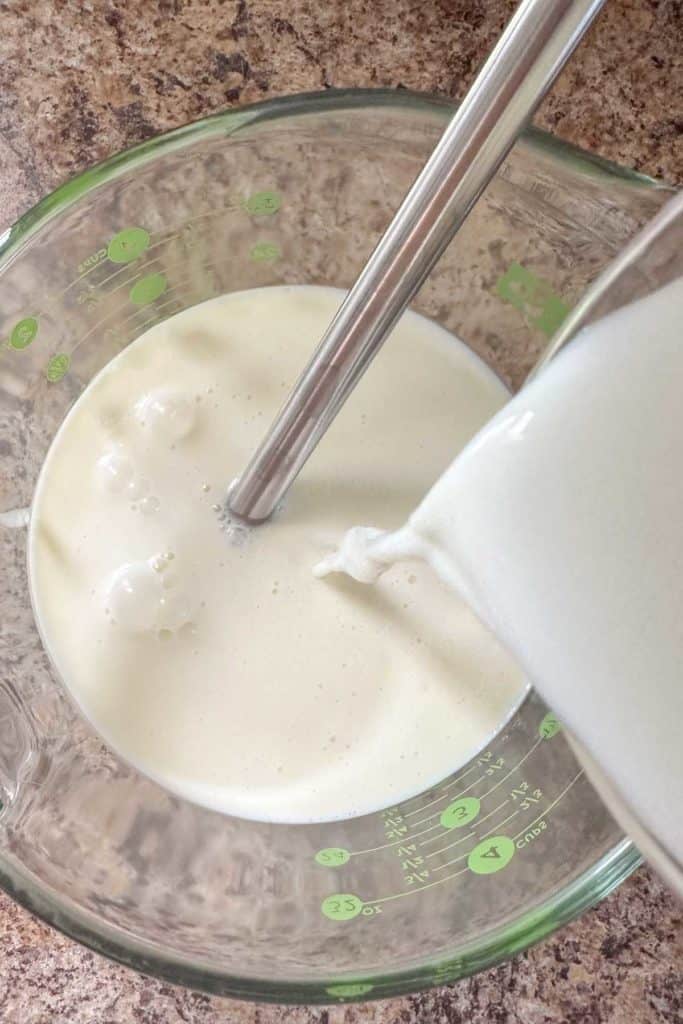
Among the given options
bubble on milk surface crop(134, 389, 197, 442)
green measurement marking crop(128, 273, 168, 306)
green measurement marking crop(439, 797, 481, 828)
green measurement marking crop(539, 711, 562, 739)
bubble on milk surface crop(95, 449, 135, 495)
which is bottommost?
green measurement marking crop(439, 797, 481, 828)

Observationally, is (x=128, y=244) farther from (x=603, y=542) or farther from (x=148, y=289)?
(x=603, y=542)

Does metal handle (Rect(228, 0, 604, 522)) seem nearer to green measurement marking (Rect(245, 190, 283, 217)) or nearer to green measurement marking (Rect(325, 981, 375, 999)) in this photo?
green measurement marking (Rect(245, 190, 283, 217))

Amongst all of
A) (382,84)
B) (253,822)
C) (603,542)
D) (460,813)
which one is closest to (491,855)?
(460,813)

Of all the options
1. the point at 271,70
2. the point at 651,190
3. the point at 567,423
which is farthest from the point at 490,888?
the point at 271,70

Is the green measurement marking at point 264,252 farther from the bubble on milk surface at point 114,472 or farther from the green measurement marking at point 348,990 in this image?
the green measurement marking at point 348,990

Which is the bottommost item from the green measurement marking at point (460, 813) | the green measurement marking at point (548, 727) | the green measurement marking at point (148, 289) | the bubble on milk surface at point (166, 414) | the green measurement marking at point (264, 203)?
the green measurement marking at point (460, 813)

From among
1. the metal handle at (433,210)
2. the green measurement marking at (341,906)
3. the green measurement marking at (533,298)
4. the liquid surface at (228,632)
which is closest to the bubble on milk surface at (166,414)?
the liquid surface at (228,632)

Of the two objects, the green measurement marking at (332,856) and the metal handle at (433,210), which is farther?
the green measurement marking at (332,856)

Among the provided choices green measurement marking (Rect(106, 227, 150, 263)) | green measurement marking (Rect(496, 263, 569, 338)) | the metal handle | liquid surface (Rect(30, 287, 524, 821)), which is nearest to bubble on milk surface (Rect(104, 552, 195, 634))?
liquid surface (Rect(30, 287, 524, 821))
